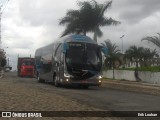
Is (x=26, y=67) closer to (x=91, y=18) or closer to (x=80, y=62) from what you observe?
(x=91, y=18)

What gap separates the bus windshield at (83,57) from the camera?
95.3 ft

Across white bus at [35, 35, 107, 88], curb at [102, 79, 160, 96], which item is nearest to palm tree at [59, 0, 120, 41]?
curb at [102, 79, 160, 96]

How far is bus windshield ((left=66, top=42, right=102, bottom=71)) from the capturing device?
29.0 meters

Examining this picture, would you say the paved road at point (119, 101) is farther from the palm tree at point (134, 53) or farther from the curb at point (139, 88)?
the palm tree at point (134, 53)

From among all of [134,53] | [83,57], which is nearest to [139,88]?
[83,57]

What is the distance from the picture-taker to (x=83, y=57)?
29.1 meters

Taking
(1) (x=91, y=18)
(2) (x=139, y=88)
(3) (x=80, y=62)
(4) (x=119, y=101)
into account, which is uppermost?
(1) (x=91, y=18)

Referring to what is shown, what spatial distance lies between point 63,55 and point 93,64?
6.87 feet

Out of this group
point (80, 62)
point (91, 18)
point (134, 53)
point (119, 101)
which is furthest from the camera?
point (134, 53)

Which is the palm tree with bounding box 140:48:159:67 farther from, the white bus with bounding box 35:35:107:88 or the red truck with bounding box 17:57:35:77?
the white bus with bounding box 35:35:107:88

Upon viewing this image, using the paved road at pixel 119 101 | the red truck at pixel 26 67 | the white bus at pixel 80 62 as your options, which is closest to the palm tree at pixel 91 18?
the red truck at pixel 26 67

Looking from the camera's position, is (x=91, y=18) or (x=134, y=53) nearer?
(x=91, y=18)

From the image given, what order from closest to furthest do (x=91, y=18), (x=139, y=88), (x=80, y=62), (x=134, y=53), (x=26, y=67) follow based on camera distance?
(x=80, y=62)
(x=139, y=88)
(x=26, y=67)
(x=91, y=18)
(x=134, y=53)

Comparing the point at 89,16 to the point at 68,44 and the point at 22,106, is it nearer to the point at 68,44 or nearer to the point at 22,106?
the point at 68,44
